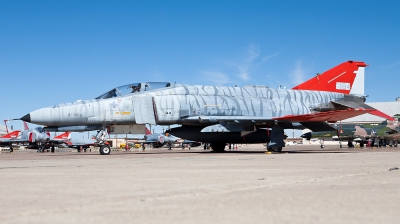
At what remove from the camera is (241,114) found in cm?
2261

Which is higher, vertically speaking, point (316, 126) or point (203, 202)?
point (316, 126)

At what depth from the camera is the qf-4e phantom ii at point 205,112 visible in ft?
65.1

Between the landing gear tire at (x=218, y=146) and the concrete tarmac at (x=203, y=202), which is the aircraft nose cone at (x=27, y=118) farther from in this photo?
the concrete tarmac at (x=203, y=202)

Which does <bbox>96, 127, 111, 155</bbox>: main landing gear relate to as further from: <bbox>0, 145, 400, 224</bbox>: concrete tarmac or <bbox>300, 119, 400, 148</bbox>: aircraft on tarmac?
<bbox>300, 119, 400, 148</bbox>: aircraft on tarmac

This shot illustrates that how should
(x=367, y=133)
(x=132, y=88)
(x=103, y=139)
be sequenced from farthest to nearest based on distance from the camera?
(x=367, y=133), (x=132, y=88), (x=103, y=139)

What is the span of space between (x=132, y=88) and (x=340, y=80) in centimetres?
1284

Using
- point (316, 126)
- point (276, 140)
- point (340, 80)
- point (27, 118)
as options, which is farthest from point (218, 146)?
point (27, 118)

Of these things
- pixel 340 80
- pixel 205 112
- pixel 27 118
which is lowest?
pixel 27 118

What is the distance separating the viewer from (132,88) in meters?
21.4

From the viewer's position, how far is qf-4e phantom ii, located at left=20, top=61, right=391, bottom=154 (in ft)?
65.1

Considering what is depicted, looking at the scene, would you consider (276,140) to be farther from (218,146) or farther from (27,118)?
(27,118)

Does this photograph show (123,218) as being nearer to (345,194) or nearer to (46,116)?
(345,194)

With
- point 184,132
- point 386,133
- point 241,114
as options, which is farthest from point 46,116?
point 386,133

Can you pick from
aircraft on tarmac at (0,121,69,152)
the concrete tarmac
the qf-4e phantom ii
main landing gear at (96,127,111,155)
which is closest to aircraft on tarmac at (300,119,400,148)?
the qf-4e phantom ii
